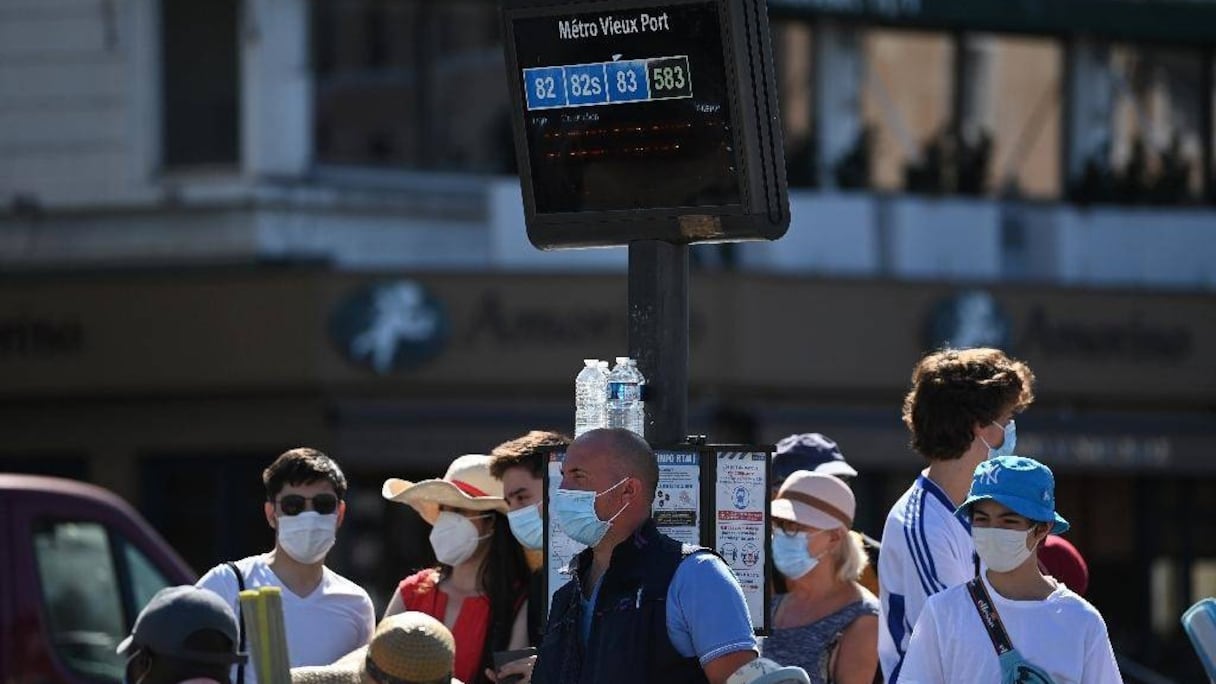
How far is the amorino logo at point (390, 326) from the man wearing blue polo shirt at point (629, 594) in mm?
16911

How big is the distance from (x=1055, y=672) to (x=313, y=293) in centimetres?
1719

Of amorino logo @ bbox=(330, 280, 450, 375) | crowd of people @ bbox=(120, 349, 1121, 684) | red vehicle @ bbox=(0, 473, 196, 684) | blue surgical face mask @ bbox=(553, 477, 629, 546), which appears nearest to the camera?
crowd of people @ bbox=(120, 349, 1121, 684)

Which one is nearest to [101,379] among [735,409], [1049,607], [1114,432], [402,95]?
[402,95]

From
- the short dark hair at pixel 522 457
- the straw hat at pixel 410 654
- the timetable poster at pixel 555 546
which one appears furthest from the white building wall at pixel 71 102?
the straw hat at pixel 410 654

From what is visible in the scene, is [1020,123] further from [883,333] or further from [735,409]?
[735,409]

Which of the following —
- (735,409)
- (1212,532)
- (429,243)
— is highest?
(429,243)

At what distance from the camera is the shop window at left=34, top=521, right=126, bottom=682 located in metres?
9.42

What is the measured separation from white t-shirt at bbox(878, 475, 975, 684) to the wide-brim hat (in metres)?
0.85

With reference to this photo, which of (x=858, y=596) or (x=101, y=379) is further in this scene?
(x=101, y=379)

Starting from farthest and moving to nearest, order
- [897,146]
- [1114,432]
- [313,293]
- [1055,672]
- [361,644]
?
[897,146] → [1114,432] → [313,293] → [361,644] → [1055,672]

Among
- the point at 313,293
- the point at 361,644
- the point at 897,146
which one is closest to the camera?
the point at 361,644

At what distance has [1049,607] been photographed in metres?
5.76

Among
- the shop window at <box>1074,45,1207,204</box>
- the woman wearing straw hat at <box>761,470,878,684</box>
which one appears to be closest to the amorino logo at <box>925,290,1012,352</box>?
the shop window at <box>1074,45,1207,204</box>

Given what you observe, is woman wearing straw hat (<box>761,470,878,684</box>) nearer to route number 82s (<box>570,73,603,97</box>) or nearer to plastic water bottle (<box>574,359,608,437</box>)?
plastic water bottle (<box>574,359,608,437</box>)
